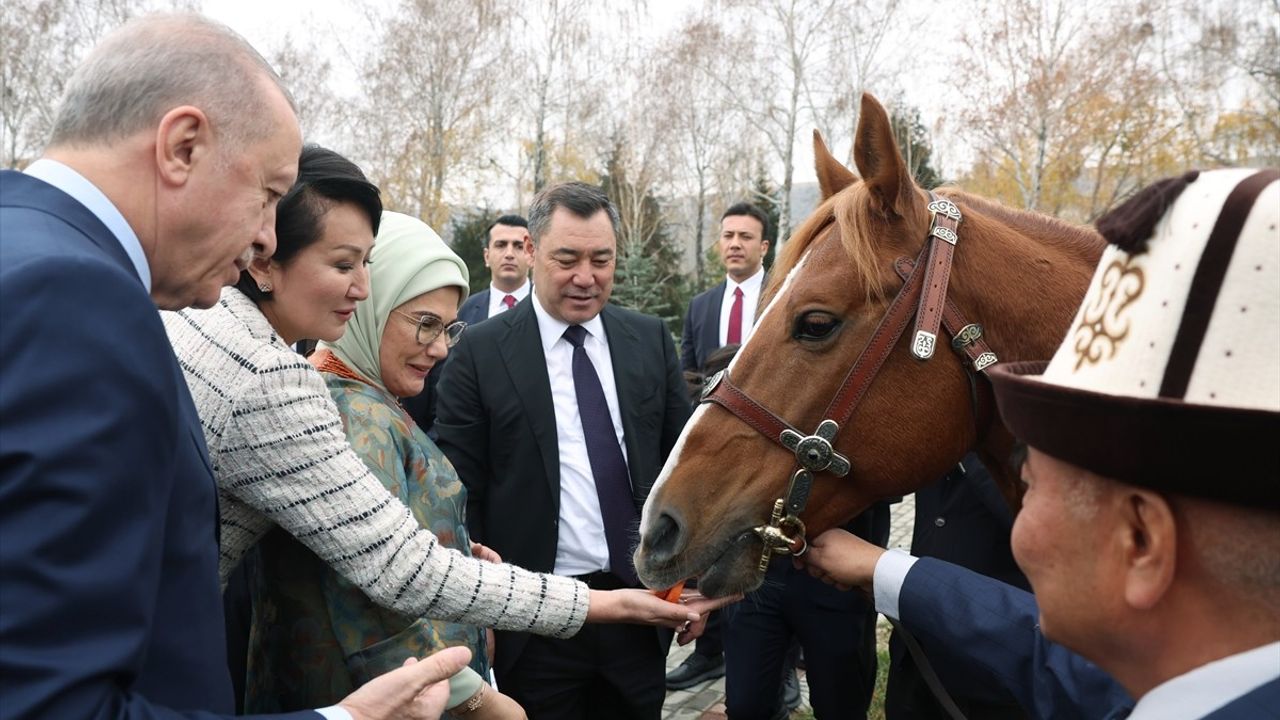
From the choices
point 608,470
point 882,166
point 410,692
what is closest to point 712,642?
point 608,470

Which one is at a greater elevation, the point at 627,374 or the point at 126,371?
the point at 126,371

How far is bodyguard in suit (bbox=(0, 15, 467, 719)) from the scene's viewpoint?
92cm

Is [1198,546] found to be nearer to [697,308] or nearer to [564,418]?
[564,418]

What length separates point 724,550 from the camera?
2.14 m

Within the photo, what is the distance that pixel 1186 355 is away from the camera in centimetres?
89

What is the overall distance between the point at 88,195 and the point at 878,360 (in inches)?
66.9

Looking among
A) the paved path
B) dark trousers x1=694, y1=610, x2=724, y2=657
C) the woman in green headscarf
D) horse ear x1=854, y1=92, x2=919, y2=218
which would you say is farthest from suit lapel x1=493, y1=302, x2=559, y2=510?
dark trousers x1=694, y1=610, x2=724, y2=657

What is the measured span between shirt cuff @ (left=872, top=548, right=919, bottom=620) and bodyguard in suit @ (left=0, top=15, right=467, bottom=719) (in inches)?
43.6

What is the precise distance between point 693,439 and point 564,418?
1247 mm

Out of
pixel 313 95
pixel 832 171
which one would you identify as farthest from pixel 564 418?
pixel 313 95

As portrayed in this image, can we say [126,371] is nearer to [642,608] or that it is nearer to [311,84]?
[642,608]

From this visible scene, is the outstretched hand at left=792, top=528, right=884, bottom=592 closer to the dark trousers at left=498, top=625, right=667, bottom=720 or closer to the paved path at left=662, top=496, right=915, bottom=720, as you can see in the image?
the dark trousers at left=498, top=625, right=667, bottom=720

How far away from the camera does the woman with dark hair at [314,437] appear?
165 cm

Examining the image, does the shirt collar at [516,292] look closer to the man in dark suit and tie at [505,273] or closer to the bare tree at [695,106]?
the man in dark suit and tie at [505,273]
